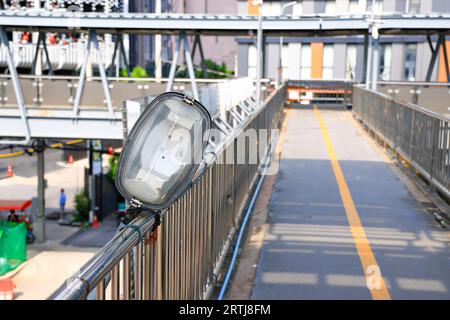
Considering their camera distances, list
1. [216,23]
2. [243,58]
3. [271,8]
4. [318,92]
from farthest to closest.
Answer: [271,8] < [243,58] < [318,92] < [216,23]

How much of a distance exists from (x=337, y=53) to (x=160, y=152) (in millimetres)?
53172

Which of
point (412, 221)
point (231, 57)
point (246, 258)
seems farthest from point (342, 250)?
point (231, 57)

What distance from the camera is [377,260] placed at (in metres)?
6.55

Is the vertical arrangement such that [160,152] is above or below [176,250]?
above

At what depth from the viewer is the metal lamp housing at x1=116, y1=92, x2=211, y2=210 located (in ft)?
10.4

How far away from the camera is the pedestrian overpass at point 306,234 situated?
350 centimetres

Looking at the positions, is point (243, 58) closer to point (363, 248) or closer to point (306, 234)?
point (306, 234)

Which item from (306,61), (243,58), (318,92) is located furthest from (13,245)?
(306,61)

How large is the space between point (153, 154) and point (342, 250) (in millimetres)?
4123

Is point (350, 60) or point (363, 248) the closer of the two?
point (363, 248)

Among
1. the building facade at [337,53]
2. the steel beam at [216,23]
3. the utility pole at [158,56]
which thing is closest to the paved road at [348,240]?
the steel beam at [216,23]

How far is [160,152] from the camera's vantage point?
3.26 m

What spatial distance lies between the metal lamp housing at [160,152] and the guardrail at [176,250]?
0.56 feet

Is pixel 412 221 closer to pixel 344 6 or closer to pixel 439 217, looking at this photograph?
pixel 439 217
